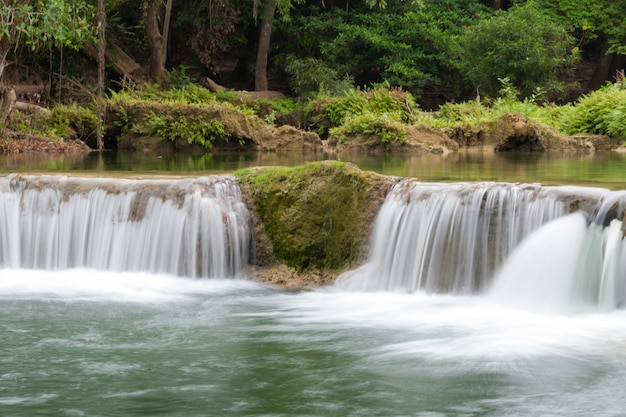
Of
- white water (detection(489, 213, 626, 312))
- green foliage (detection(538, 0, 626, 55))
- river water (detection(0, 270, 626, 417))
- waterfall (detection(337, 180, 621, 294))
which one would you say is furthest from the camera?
green foliage (detection(538, 0, 626, 55))

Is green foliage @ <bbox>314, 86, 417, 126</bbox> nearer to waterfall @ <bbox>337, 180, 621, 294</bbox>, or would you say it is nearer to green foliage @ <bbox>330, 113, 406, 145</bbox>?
green foliage @ <bbox>330, 113, 406, 145</bbox>

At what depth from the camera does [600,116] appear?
21.9 m

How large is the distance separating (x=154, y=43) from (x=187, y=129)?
6929 mm

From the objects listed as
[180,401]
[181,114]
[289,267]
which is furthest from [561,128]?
[180,401]

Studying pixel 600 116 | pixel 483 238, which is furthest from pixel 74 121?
pixel 483 238

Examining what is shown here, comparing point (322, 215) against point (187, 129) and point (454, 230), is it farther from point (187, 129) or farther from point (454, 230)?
point (187, 129)

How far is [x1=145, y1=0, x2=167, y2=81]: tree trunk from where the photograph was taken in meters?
28.7

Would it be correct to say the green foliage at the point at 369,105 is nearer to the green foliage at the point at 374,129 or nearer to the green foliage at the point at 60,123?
the green foliage at the point at 374,129

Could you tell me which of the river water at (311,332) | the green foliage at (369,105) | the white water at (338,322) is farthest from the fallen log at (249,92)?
the white water at (338,322)

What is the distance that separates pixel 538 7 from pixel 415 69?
477 centimetres

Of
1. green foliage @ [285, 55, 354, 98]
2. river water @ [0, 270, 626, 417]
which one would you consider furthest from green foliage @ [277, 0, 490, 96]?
river water @ [0, 270, 626, 417]

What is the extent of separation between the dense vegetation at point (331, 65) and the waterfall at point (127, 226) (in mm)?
9458

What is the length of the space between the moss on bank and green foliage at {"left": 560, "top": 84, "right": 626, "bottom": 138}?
12065 mm

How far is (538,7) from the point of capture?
32.6 m
